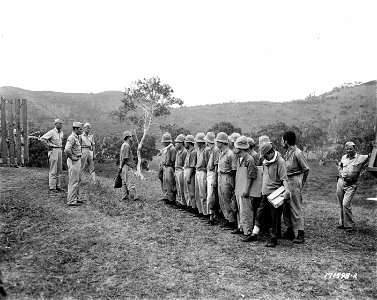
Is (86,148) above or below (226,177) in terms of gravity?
above

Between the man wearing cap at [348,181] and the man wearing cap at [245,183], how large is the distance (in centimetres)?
225

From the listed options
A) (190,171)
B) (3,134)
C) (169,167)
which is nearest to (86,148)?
(169,167)

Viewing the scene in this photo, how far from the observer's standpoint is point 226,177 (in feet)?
22.6

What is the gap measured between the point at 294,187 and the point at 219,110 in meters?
35.5

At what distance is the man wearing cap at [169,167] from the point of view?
30.1 feet

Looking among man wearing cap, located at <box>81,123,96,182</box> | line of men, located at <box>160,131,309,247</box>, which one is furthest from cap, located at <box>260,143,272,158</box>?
man wearing cap, located at <box>81,123,96,182</box>

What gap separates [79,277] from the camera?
4.39 meters

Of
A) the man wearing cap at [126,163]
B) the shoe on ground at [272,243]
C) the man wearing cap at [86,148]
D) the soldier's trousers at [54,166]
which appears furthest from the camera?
the man wearing cap at [86,148]

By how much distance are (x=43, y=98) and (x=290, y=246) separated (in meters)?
42.5

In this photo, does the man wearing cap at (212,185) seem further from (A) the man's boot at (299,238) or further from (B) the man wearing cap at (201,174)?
(A) the man's boot at (299,238)

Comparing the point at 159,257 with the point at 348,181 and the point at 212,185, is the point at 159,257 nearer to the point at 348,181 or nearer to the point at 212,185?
the point at 212,185

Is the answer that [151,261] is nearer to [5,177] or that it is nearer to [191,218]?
[191,218]

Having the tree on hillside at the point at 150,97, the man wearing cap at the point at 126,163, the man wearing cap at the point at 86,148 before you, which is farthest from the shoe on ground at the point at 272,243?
the tree on hillside at the point at 150,97

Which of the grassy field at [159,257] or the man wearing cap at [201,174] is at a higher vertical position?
the man wearing cap at [201,174]
